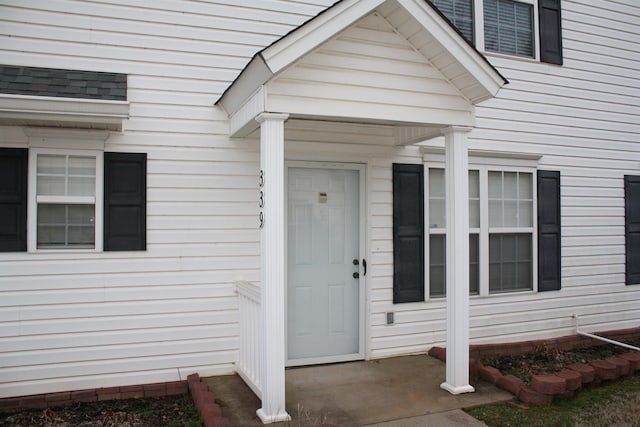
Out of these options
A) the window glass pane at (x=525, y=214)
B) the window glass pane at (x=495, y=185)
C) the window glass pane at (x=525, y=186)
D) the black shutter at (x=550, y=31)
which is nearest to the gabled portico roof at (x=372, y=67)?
the window glass pane at (x=495, y=185)

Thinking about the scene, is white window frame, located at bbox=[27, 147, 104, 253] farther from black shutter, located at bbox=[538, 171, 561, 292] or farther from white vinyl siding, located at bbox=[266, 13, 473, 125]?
black shutter, located at bbox=[538, 171, 561, 292]

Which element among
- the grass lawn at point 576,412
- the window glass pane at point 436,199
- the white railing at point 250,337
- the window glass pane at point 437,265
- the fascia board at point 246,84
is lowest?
the grass lawn at point 576,412

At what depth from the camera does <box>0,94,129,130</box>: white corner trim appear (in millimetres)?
4285

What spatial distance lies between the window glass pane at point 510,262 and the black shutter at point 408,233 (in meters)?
1.17

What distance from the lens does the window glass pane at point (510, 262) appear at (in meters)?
6.86

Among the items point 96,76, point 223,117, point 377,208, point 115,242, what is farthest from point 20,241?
point 377,208

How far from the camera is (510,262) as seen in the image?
6973mm

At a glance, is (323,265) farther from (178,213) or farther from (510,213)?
(510,213)

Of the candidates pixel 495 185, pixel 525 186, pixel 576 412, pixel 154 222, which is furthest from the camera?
pixel 525 186

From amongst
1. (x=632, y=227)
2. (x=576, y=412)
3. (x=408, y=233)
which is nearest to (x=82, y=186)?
(x=408, y=233)

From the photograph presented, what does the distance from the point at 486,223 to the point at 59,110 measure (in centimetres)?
501

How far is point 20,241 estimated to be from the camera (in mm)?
4781

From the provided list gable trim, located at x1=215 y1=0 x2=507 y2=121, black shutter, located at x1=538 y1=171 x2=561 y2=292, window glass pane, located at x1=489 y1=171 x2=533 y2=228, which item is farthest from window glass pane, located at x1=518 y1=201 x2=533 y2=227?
gable trim, located at x1=215 y1=0 x2=507 y2=121

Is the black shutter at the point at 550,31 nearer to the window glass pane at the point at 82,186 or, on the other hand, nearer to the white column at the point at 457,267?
the white column at the point at 457,267
